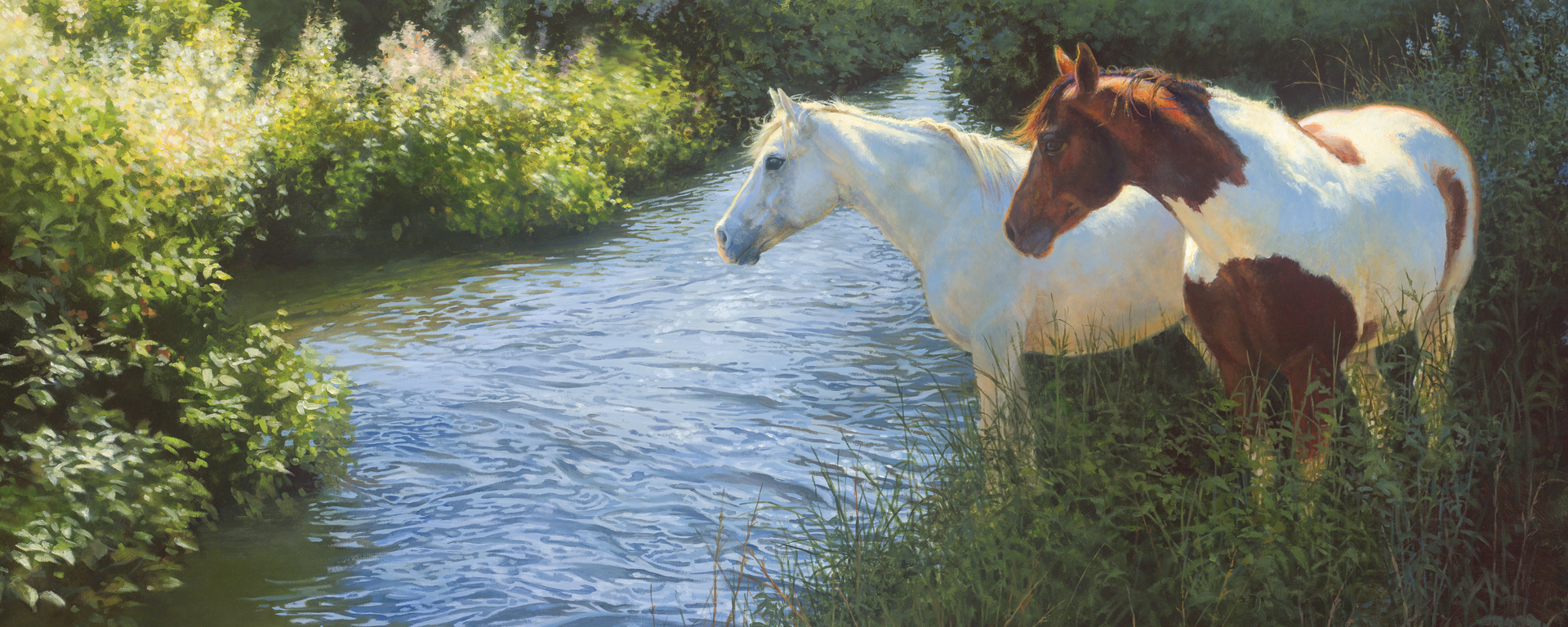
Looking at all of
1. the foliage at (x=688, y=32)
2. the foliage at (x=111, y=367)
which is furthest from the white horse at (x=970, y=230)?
the foliage at (x=688, y=32)

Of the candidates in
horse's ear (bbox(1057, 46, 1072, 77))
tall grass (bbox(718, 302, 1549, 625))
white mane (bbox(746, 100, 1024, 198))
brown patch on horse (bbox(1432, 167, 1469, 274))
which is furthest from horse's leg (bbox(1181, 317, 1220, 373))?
horse's ear (bbox(1057, 46, 1072, 77))

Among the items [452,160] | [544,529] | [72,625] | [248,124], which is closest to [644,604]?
[544,529]

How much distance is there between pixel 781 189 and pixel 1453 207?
2.33m

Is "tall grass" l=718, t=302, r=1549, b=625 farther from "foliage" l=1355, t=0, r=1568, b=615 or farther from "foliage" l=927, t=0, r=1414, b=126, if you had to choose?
"foliage" l=927, t=0, r=1414, b=126

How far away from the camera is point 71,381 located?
3.87 m

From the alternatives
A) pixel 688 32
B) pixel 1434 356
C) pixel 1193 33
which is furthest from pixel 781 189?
pixel 688 32

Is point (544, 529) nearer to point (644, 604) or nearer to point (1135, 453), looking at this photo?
point (644, 604)

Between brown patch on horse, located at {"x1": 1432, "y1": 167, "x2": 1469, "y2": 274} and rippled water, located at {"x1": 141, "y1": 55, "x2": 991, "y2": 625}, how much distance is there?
83.3 inches

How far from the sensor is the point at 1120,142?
281 centimetres

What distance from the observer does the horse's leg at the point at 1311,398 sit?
2.70 meters

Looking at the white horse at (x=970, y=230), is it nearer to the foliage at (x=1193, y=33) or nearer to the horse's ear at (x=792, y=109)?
the horse's ear at (x=792, y=109)

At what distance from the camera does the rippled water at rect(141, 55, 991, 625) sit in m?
4.25

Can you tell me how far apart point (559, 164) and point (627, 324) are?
4.56m

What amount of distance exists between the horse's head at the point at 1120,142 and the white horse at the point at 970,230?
1.04 metres
